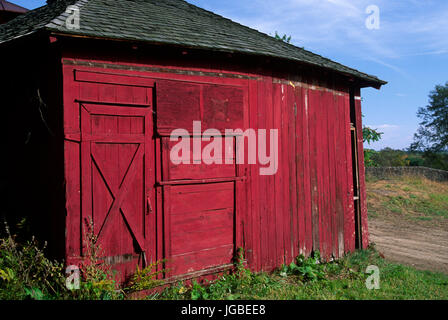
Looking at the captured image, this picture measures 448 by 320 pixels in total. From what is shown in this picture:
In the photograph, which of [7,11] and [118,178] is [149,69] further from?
[7,11]

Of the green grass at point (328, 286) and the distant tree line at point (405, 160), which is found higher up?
the distant tree line at point (405, 160)

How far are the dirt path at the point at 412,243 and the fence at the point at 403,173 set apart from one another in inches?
366

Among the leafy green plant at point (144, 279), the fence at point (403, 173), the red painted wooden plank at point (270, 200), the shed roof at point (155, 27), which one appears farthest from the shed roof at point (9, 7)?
the fence at point (403, 173)

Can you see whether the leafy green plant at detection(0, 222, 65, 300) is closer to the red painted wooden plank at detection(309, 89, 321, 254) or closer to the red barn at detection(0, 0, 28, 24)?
the red painted wooden plank at detection(309, 89, 321, 254)

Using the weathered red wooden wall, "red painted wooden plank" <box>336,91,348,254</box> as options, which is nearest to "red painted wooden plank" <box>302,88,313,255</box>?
the weathered red wooden wall

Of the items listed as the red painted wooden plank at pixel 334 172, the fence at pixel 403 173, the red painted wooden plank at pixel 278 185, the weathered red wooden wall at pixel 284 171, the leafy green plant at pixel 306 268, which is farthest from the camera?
the fence at pixel 403 173

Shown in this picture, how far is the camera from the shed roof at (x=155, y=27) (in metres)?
4.95

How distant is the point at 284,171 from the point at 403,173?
1875cm

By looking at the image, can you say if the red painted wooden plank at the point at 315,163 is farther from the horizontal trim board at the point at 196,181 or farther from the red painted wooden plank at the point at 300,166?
the horizontal trim board at the point at 196,181

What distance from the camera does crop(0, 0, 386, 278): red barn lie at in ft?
15.8

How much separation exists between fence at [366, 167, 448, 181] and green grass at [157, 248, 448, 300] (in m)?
16.0

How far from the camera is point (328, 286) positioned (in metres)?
6.07

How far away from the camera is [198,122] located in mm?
5691

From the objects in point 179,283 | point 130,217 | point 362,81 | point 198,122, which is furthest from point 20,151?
point 362,81
